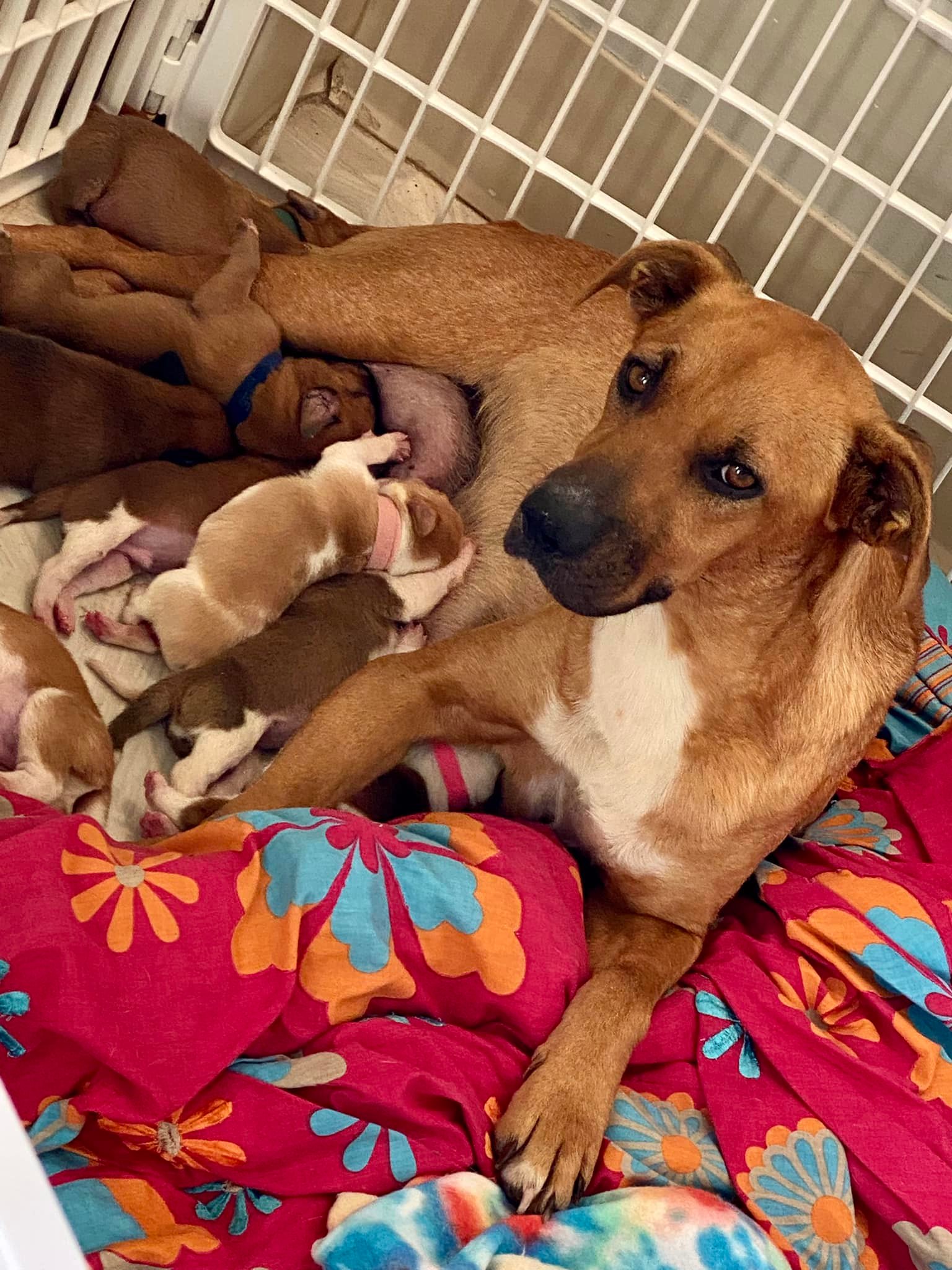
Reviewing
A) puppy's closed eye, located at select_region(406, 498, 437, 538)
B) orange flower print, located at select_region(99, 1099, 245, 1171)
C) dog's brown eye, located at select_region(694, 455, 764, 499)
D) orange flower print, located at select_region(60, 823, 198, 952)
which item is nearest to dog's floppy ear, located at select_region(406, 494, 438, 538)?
puppy's closed eye, located at select_region(406, 498, 437, 538)

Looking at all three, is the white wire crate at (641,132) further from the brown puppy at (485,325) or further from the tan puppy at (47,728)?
the tan puppy at (47,728)

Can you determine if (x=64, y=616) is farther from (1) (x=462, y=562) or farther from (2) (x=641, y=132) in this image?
(2) (x=641, y=132)

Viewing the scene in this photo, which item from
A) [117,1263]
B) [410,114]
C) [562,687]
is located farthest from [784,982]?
[410,114]

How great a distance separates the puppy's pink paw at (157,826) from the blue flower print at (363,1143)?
66cm

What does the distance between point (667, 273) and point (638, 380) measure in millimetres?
310

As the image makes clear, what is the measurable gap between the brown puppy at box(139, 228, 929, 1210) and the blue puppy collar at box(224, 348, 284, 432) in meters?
0.72

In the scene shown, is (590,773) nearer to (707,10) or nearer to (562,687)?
(562,687)

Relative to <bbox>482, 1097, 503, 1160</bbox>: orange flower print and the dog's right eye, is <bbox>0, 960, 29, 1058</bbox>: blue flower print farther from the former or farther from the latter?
the dog's right eye

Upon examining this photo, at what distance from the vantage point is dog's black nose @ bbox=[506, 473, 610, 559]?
1730 millimetres

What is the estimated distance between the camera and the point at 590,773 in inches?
86.5

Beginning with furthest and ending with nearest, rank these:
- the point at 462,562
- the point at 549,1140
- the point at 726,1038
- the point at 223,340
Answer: the point at 462,562 < the point at 223,340 < the point at 726,1038 < the point at 549,1140

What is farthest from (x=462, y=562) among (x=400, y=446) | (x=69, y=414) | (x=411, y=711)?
(x=69, y=414)

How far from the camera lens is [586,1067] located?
1.84m

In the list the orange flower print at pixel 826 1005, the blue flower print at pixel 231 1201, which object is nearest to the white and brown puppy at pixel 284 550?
the blue flower print at pixel 231 1201
